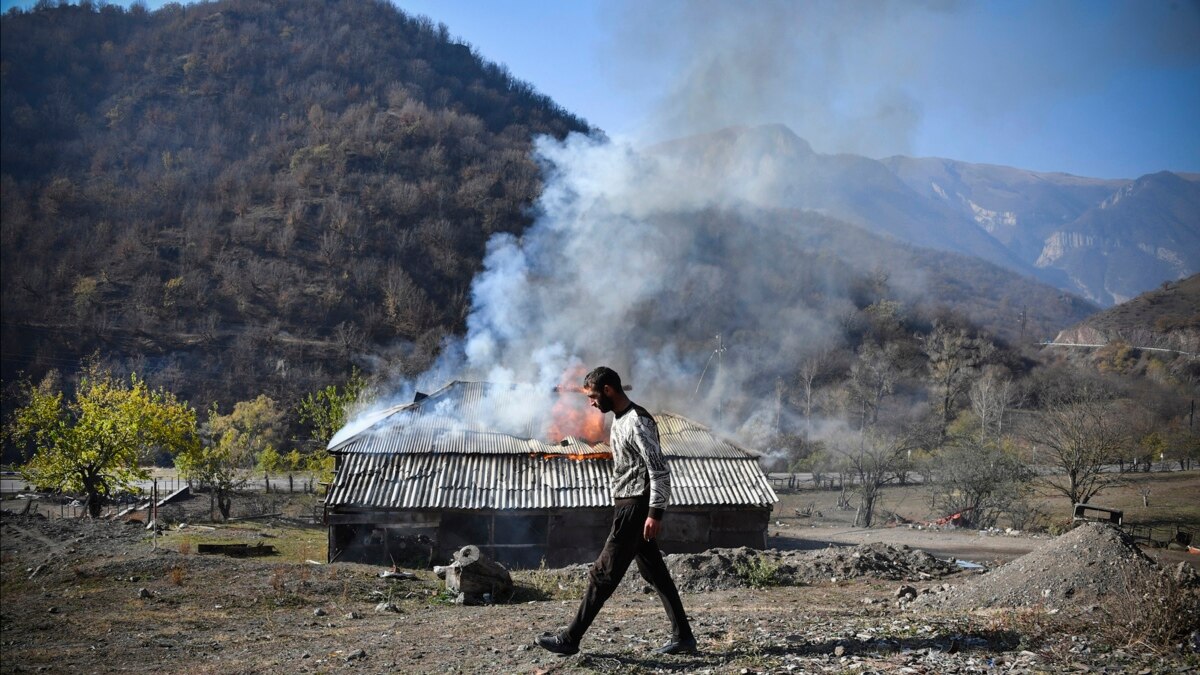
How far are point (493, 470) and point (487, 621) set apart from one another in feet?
33.5

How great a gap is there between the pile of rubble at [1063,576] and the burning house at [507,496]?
9.60 m

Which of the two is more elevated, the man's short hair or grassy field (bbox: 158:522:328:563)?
the man's short hair

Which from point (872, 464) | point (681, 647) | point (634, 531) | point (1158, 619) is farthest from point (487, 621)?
point (872, 464)

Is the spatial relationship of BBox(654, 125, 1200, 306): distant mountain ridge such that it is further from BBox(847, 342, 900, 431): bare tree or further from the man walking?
the man walking

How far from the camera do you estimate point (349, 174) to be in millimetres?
83562

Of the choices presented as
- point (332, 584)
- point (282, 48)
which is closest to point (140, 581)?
point (332, 584)

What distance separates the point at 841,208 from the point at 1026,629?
112191mm

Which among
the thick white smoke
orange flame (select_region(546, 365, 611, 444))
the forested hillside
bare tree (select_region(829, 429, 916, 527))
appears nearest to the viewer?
orange flame (select_region(546, 365, 611, 444))

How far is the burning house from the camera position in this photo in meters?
17.9

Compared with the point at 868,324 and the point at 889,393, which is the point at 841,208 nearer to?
the point at 868,324

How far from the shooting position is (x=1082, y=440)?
68.5 ft

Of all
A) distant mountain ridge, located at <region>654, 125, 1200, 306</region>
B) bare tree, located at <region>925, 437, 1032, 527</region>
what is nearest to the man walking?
distant mountain ridge, located at <region>654, 125, 1200, 306</region>

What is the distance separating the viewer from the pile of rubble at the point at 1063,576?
26.2 feet

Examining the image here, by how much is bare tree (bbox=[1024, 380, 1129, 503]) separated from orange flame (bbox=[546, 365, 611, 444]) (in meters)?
13.9
